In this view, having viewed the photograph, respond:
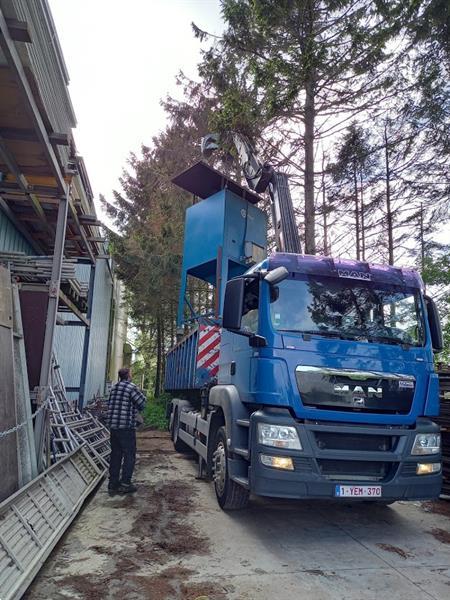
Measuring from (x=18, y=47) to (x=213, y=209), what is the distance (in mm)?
6605

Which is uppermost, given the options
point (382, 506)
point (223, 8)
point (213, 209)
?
point (223, 8)

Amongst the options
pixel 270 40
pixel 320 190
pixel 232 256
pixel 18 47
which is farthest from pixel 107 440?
pixel 270 40

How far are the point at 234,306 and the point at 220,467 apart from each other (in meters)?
2.02

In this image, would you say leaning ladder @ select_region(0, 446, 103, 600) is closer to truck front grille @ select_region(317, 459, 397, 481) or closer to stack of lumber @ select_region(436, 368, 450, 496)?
truck front grille @ select_region(317, 459, 397, 481)

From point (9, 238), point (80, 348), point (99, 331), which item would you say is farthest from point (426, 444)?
point (99, 331)

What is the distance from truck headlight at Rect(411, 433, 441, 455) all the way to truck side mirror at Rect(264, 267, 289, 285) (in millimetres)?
2123

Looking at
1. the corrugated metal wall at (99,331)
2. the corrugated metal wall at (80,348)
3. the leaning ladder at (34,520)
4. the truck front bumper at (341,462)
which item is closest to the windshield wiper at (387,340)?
the truck front bumper at (341,462)

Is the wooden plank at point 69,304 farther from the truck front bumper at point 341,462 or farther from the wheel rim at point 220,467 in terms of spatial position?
the truck front bumper at point 341,462

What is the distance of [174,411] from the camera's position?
33.4ft

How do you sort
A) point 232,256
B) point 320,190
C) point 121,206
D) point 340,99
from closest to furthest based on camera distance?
point 232,256
point 340,99
point 320,190
point 121,206

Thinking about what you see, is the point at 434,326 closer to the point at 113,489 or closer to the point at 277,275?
the point at 277,275

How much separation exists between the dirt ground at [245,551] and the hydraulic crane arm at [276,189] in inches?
176

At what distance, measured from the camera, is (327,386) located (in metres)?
4.40

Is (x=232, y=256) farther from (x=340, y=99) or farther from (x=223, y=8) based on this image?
(x=223, y=8)
